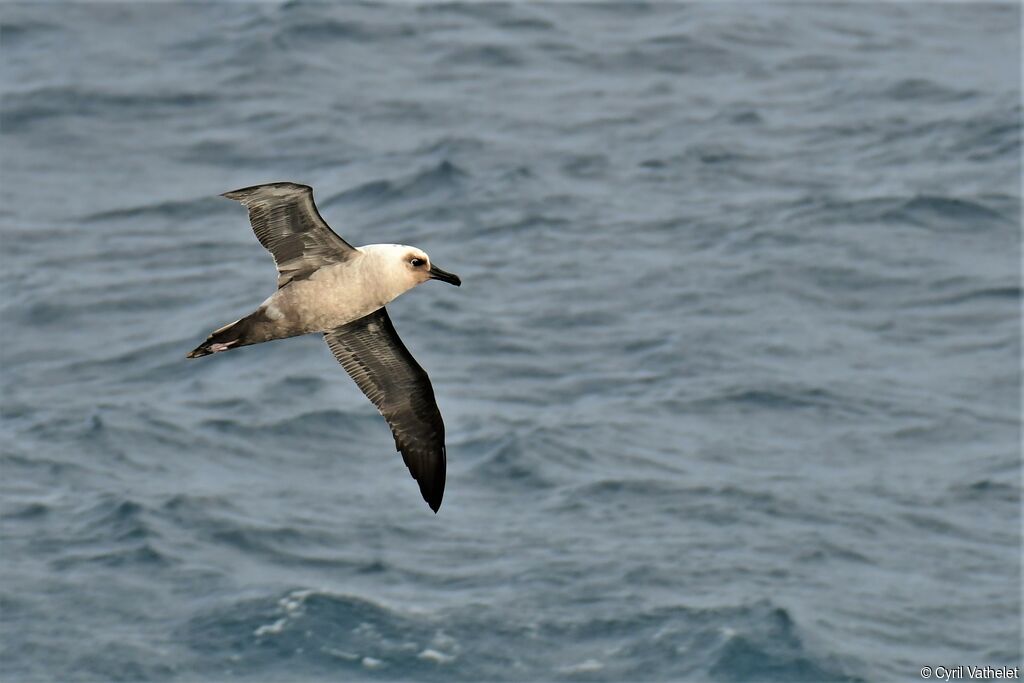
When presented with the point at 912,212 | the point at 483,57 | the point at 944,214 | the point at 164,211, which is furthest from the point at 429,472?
the point at 483,57

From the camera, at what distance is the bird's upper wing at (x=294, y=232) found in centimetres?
1467

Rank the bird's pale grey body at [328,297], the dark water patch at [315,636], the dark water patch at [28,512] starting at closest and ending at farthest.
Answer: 1. the bird's pale grey body at [328,297]
2. the dark water patch at [315,636]
3. the dark water patch at [28,512]

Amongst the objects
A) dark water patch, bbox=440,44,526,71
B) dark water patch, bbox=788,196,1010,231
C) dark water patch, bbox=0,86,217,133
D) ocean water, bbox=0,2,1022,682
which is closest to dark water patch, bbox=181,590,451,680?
ocean water, bbox=0,2,1022,682

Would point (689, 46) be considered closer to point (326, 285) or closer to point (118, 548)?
point (118, 548)

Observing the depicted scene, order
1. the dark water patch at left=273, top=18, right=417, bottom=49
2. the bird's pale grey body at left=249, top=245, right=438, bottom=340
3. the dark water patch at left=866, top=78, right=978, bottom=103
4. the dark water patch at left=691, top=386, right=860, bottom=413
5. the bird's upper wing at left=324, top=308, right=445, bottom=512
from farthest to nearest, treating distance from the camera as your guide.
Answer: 1. the dark water patch at left=273, top=18, right=417, bottom=49
2. the dark water patch at left=866, top=78, right=978, bottom=103
3. the dark water patch at left=691, top=386, right=860, bottom=413
4. the bird's upper wing at left=324, top=308, right=445, bottom=512
5. the bird's pale grey body at left=249, top=245, right=438, bottom=340

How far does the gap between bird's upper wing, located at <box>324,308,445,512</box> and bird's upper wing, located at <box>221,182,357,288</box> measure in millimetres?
1125

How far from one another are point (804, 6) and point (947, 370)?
23.5m

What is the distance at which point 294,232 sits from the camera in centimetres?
1498

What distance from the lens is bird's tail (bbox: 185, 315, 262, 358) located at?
1478cm

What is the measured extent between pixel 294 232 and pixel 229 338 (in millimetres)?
1003

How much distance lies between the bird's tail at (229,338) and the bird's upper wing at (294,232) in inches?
19.3

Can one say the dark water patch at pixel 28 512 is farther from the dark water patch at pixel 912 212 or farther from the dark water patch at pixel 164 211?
the dark water patch at pixel 912 212

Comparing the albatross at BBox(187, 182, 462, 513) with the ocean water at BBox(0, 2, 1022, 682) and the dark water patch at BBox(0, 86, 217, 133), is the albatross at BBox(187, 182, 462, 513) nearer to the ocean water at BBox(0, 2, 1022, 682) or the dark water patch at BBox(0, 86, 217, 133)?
the ocean water at BBox(0, 2, 1022, 682)

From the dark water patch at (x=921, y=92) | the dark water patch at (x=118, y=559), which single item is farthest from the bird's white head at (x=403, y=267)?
the dark water patch at (x=921, y=92)
